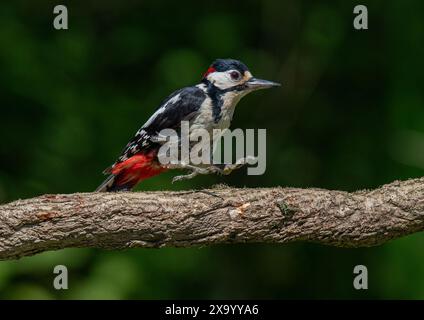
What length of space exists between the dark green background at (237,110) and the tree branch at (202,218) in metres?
1.76

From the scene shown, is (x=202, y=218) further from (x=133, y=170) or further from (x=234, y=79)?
(x=234, y=79)

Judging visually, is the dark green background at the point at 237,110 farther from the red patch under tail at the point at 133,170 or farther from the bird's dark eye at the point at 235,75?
the bird's dark eye at the point at 235,75

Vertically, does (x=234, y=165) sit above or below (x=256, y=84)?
below

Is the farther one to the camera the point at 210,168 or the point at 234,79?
the point at 234,79

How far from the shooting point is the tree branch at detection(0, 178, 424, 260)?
372 cm

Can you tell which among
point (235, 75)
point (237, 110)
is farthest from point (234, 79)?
point (237, 110)

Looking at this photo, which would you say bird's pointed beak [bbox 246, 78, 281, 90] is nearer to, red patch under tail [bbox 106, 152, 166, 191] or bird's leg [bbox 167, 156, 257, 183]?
bird's leg [bbox 167, 156, 257, 183]

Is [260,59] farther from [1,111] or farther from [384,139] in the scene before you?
[1,111]

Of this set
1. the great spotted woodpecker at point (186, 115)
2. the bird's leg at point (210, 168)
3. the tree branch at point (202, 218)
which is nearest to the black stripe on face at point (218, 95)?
the great spotted woodpecker at point (186, 115)

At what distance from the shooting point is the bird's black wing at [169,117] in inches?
173

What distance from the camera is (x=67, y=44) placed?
6.37m

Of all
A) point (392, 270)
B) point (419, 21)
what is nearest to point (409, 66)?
point (419, 21)

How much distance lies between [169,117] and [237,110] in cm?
225

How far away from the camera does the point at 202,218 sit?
379 centimetres
